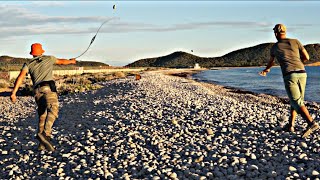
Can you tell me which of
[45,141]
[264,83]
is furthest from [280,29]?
[264,83]

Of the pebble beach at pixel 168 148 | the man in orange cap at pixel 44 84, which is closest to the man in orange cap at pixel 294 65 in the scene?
the pebble beach at pixel 168 148

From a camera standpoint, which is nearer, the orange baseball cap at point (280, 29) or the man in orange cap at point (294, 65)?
the man in orange cap at point (294, 65)

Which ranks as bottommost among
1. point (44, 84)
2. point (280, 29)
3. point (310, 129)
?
point (310, 129)

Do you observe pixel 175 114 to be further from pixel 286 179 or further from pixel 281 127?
pixel 286 179

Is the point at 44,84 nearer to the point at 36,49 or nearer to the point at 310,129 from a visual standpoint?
the point at 36,49

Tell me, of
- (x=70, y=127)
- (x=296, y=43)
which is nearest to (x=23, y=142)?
(x=70, y=127)

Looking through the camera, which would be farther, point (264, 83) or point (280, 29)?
point (264, 83)

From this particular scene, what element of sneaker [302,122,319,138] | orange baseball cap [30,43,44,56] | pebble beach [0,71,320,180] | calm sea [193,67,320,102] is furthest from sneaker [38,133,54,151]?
calm sea [193,67,320,102]

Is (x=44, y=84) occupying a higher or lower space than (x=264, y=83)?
higher

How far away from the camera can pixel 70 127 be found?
37.5 ft

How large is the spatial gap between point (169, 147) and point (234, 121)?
298 cm

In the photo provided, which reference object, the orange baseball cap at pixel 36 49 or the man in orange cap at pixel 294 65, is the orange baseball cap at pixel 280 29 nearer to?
the man in orange cap at pixel 294 65

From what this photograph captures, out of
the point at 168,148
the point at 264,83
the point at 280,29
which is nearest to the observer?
the point at 168,148

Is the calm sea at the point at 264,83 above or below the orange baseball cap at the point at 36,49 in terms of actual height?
below
